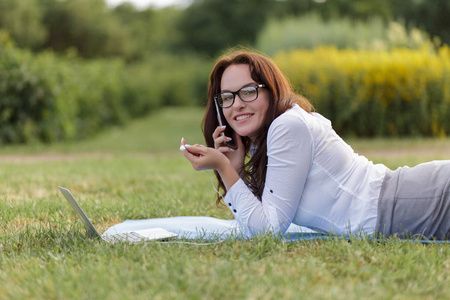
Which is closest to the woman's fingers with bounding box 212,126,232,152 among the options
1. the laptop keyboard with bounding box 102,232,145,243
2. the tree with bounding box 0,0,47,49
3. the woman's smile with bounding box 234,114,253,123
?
the woman's smile with bounding box 234,114,253,123

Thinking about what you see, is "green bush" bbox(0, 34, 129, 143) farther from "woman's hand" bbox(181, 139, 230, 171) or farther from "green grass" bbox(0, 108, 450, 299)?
"woman's hand" bbox(181, 139, 230, 171)

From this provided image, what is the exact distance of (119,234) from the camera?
3.22 metres

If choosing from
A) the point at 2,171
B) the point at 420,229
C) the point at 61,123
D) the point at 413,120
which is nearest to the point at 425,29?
the point at 413,120

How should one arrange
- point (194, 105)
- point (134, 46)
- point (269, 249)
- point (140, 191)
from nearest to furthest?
point (269, 249)
point (140, 191)
point (194, 105)
point (134, 46)

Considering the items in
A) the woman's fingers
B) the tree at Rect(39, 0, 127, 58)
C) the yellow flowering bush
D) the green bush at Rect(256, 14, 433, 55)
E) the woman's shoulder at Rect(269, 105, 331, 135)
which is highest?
the tree at Rect(39, 0, 127, 58)

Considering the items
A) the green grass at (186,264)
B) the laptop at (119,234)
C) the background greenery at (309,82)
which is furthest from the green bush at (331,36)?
the laptop at (119,234)

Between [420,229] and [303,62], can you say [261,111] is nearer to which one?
[420,229]

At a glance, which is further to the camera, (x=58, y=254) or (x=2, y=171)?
(x=2, y=171)

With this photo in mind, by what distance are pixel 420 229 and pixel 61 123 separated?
914 centimetres

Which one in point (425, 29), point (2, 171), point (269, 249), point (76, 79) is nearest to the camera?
point (269, 249)

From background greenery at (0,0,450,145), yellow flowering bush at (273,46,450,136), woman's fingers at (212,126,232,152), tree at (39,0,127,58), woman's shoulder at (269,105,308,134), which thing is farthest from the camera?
tree at (39,0,127,58)

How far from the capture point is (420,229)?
118 inches

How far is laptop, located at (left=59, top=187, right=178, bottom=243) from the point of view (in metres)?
3.09

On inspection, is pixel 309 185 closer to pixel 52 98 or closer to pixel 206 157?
pixel 206 157
